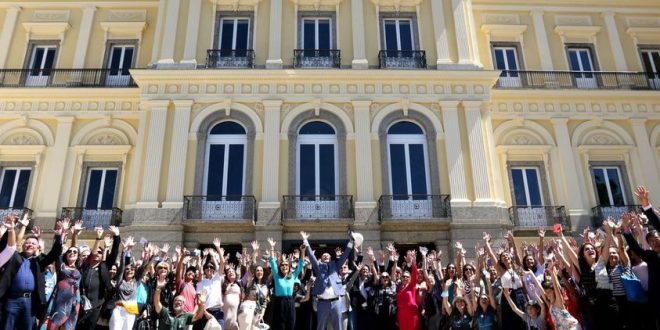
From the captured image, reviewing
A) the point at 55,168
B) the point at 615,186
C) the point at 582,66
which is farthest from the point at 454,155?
the point at 55,168

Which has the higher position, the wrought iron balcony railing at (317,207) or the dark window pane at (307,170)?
the dark window pane at (307,170)

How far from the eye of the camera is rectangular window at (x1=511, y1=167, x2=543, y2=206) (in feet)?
59.0

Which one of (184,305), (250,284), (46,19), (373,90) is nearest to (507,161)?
(373,90)

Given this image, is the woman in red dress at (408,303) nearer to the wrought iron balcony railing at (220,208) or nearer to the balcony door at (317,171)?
the balcony door at (317,171)

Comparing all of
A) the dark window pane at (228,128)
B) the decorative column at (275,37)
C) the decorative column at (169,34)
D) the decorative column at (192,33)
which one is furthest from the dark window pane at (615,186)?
the decorative column at (169,34)

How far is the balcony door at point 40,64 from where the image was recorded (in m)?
19.3

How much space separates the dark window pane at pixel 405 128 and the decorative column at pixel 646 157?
8.47m

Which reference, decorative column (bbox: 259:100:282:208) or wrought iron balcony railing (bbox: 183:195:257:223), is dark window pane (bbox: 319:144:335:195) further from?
wrought iron balcony railing (bbox: 183:195:257:223)

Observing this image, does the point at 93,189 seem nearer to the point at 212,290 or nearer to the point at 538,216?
the point at 212,290

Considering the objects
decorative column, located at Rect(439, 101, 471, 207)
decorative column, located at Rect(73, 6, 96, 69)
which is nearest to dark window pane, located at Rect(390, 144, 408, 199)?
decorative column, located at Rect(439, 101, 471, 207)

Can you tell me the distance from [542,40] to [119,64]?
56.8 feet

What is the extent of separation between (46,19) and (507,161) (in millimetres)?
19263

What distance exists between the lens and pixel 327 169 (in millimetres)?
17062

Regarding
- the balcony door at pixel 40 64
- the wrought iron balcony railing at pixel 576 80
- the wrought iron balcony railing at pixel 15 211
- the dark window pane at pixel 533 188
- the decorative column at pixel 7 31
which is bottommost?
the wrought iron balcony railing at pixel 15 211
